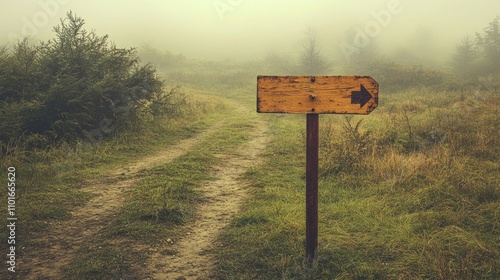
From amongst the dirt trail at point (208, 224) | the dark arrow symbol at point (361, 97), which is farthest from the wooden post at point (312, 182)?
the dirt trail at point (208, 224)

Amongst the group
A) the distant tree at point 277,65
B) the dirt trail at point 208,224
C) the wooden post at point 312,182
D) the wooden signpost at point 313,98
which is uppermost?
the distant tree at point 277,65

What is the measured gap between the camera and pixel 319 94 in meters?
3.21

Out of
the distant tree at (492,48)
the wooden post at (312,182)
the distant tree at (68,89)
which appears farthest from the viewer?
the distant tree at (492,48)

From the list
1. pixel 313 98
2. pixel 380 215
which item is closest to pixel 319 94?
pixel 313 98

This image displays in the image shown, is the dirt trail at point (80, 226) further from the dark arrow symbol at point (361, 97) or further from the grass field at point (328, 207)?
the dark arrow symbol at point (361, 97)

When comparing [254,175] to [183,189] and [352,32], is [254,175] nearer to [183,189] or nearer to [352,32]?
[183,189]

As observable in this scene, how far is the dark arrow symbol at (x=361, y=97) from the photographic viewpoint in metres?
3.13

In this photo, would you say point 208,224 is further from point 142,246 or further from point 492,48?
point 492,48

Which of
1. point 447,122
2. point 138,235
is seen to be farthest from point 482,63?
point 138,235

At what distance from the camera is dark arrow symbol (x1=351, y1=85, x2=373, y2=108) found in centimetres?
313

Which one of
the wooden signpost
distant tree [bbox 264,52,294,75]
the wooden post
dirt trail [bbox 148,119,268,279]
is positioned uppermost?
distant tree [bbox 264,52,294,75]

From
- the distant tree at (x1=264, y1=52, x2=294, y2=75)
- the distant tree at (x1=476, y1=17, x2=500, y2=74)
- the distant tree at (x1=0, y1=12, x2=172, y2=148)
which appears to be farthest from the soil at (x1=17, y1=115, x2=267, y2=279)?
the distant tree at (x1=476, y1=17, x2=500, y2=74)

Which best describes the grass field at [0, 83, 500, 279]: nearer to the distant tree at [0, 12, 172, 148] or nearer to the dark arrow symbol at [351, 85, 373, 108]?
the distant tree at [0, 12, 172, 148]

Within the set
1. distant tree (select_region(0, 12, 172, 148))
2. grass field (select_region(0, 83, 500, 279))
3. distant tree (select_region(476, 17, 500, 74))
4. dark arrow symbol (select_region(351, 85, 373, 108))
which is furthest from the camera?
distant tree (select_region(476, 17, 500, 74))
